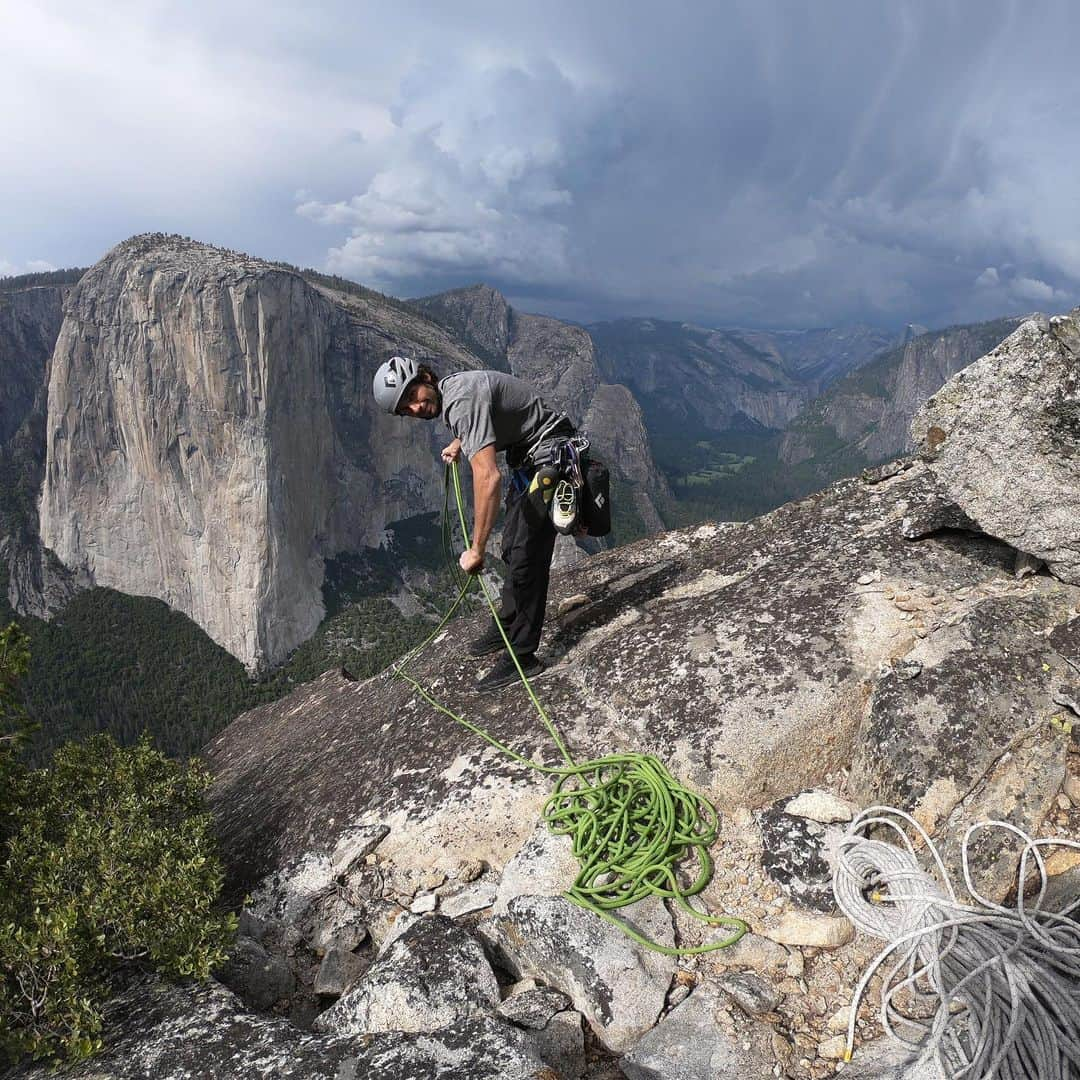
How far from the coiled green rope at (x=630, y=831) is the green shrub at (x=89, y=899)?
102 inches

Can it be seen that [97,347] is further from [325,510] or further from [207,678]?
[207,678]

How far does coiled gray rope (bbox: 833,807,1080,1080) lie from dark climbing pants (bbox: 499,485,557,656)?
381 cm

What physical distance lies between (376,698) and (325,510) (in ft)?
530

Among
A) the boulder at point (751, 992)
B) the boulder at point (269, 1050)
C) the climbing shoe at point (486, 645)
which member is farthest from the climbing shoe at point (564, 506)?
the boulder at point (269, 1050)

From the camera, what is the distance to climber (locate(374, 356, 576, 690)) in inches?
257

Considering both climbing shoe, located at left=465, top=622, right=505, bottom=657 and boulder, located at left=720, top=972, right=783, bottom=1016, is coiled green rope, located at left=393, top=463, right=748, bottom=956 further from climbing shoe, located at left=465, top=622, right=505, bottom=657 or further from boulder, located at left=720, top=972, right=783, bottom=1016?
climbing shoe, located at left=465, top=622, right=505, bottom=657

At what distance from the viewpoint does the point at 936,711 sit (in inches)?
208

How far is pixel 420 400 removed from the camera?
6.79m

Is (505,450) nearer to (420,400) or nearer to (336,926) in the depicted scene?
(420,400)

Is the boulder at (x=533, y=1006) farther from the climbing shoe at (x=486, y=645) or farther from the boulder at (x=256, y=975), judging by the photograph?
the climbing shoe at (x=486, y=645)

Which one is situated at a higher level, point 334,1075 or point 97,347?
point 97,347

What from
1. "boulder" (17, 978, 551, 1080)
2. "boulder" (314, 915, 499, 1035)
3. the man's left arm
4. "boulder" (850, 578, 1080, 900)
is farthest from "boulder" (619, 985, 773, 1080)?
the man's left arm

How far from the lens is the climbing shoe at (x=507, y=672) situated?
7758 millimetres

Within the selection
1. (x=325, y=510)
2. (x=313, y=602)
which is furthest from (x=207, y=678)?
(x=325, y=510)
